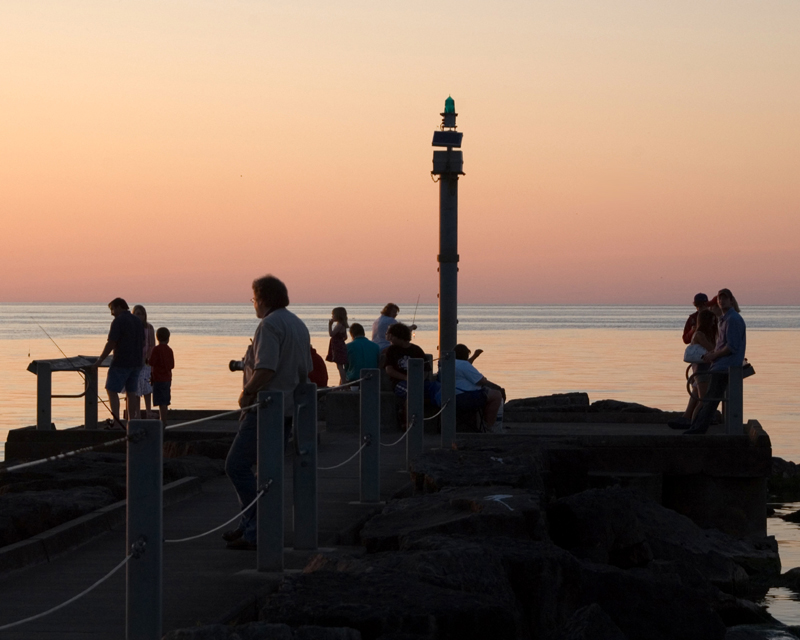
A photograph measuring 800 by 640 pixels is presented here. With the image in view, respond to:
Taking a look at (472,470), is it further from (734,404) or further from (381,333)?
(381,333)

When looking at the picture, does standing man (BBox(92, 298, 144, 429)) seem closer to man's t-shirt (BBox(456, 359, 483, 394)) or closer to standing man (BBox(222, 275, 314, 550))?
man's t-shirt (BBox(456, 359, 483, 394))

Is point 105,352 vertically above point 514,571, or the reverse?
point 105,352

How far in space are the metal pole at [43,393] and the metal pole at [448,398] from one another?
15.3 ft

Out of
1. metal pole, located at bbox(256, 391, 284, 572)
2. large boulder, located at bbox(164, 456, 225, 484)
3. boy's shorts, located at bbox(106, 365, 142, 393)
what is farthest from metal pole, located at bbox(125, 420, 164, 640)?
boy's shorts, located at bbox(106, 365, 142, 393)

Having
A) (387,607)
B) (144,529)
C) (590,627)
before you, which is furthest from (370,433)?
(144,529)

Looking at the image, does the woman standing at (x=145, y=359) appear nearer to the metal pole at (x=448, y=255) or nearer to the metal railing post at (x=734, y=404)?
the metal pole at (x=448, y=255)

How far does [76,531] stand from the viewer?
8.35 metres

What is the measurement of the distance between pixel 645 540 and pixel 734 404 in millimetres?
3770

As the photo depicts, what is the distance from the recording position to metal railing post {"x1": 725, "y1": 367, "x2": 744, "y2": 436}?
14.0m

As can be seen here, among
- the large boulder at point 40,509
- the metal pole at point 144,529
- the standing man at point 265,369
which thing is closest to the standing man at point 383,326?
the large boulder at point 40,509

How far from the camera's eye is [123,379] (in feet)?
49.8

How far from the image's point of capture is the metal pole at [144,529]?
17.3ft

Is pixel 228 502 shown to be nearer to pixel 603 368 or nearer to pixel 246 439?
pixel 246 439

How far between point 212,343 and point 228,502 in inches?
2528
